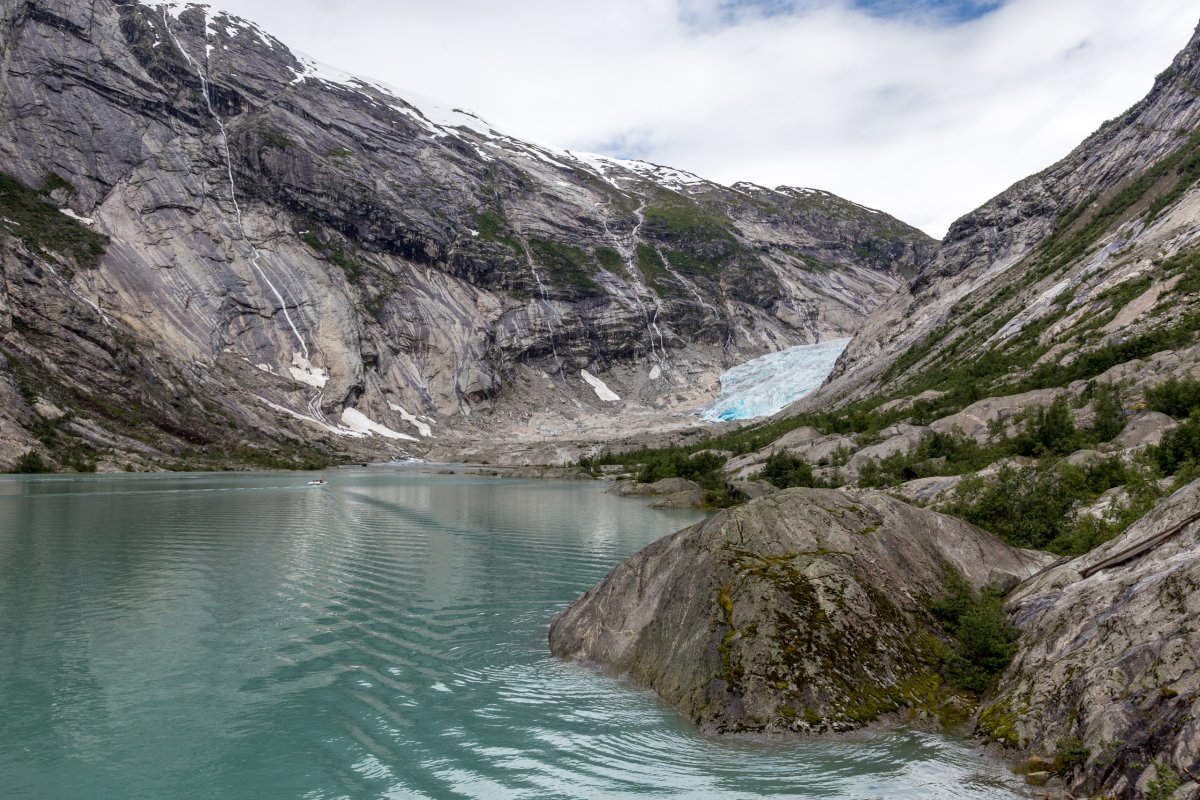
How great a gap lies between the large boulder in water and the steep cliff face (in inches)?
1149

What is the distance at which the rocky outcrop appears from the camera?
6.41m

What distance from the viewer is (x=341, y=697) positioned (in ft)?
38.5

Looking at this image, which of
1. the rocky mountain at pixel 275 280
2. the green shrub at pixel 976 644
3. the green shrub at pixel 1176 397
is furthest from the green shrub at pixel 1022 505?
the rocky mountain at pixel 275 280

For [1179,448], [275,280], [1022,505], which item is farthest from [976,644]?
[275,280]

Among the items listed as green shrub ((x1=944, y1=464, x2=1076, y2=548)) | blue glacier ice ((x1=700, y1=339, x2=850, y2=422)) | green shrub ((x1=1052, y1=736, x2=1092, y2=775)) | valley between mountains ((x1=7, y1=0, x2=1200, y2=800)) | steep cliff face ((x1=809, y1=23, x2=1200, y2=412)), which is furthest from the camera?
blue glacier ice ((x1=700, y1=339, x2=850, y2=422))

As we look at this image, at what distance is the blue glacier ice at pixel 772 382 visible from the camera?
127 m

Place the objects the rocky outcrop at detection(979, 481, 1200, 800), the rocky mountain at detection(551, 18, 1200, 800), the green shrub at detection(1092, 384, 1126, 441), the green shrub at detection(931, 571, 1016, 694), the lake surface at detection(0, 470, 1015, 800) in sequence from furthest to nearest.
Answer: the green shrub at detection(1092, 384, 1126, 441) < the green shrub at detection(931, 571, 1016, 694) < the lake surface at detection(0, 470, 1015, 800) < the rocky mountain at detection(551, 18, 1200, 800) < the rocky outcrop at detection(979, 481, 1200, 800)

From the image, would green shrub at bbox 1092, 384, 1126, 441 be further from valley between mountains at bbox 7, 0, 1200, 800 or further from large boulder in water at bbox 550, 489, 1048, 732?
large boulder in water at bbox 550, 489, 1048, 732

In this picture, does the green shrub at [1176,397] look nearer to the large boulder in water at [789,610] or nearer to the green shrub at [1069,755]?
the large boulder in water at [789,610]

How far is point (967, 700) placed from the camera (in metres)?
10.1

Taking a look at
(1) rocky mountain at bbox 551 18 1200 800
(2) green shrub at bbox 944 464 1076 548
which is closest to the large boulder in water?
(1) rocky mountain at bbox 551 18 1200 800

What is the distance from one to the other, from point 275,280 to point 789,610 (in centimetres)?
13975

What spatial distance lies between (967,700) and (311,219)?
516ft

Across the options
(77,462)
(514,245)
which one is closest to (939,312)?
(77,462)
